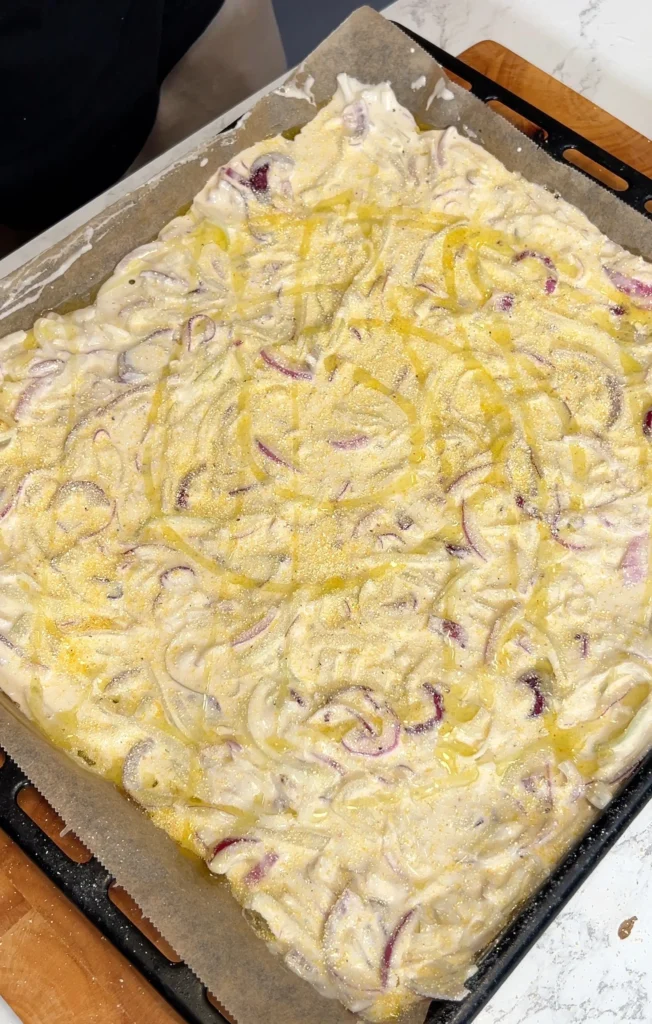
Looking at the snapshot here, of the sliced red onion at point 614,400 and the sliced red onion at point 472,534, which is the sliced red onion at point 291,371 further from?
the sliced red onion at point 614,400

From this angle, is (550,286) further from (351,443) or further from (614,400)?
(351,443)

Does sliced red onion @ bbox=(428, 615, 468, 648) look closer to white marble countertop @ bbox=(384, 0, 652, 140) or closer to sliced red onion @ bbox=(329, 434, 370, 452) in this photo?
sliced red onion @ bbox=(329, 434, 370, 452)

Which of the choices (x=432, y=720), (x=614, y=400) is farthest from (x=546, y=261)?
(x=432, y=720)

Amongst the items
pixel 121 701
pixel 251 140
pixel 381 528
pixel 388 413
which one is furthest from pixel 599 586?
pixel 251 140

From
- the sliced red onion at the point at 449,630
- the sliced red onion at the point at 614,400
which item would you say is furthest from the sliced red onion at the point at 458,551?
the sliced red onion at the point at 614,400

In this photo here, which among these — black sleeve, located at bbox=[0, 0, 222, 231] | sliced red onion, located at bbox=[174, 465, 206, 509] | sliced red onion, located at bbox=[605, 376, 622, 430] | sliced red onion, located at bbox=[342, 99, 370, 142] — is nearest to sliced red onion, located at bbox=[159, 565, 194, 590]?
sliced red onion, located at bbox=[174, 465, 206, 509]

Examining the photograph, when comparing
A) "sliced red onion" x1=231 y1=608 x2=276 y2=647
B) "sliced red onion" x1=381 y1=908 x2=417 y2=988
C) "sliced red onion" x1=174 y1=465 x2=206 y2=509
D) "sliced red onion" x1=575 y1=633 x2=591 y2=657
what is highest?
"sliced red onion" x1=174 y1=465 x2=206 y2=509

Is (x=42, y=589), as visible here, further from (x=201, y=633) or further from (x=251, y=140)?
(x=251, y=140)
